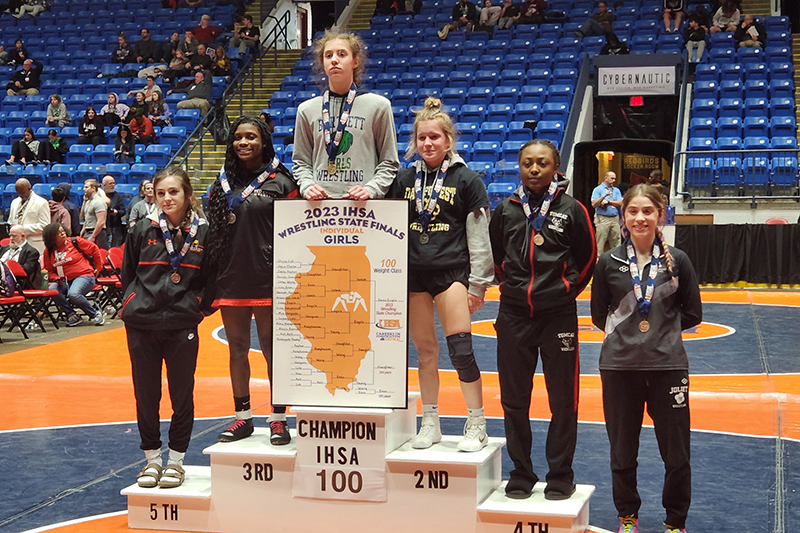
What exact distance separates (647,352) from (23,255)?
30.6ft

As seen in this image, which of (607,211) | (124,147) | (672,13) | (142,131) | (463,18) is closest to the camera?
(607,211)

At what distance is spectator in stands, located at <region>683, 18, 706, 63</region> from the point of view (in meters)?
18.5

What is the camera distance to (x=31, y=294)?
35.8 ft

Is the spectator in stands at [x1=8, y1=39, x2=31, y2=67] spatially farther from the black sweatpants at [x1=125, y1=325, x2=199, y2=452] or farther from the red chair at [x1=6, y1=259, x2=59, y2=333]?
the black sweatpants at [x1=125, y1=325, x2=199, y2=452]

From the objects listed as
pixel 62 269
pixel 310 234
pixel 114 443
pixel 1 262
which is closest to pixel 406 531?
pixel 310 234

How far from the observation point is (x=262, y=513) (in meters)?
4.58

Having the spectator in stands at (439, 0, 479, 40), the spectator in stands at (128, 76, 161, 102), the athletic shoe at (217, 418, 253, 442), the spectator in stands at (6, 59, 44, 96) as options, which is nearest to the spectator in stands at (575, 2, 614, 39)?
the spectator in stands at (439, 0, 479, 40)

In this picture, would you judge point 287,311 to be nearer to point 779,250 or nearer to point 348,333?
point 348,333

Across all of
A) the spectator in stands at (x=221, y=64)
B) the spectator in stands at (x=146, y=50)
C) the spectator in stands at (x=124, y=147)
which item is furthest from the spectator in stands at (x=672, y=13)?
the spectator in stands at (x=146, y=50)

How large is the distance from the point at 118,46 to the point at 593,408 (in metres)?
18.3

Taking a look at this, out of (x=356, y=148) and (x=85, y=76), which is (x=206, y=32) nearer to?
(x=85, y=76)

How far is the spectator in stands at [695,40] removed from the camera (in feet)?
60.8

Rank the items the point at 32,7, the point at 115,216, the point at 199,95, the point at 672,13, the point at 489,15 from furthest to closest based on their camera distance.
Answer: the point at 32,7 < the point at 489,15 < the point at 672,13 < the point at 199,95 < the point at 115,216

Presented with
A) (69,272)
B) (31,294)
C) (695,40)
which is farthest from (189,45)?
(31,294)
